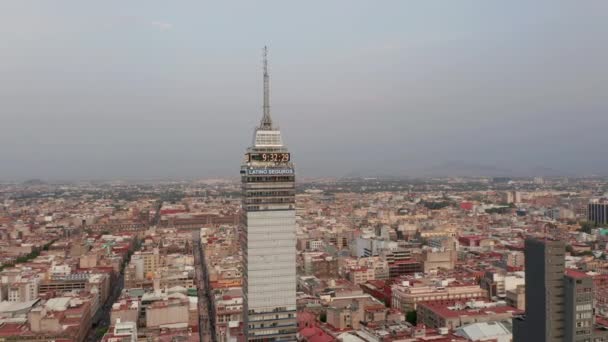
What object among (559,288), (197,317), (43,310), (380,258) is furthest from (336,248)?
(559,288)

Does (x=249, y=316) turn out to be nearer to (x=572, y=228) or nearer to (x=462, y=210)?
(x=572, y=228)

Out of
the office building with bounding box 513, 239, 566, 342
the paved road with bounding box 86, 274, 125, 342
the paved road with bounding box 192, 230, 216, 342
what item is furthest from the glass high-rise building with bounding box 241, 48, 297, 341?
the paved road with bounding box 86, 274, 125, 342

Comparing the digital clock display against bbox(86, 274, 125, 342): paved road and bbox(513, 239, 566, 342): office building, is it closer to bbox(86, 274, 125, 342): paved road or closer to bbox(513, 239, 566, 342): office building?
bbox(513, 239, 566, 342): office building

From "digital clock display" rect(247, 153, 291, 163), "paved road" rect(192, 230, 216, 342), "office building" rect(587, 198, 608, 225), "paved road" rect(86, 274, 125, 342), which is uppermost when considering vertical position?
"digital clock display" rect(247, 153, 291, 163)

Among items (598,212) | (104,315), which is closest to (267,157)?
(104,315)

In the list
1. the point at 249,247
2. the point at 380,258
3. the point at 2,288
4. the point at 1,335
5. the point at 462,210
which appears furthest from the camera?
the point at 462,210

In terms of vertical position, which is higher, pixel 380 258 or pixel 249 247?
pixel 249 247

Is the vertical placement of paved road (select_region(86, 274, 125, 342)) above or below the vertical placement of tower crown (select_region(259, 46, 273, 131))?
below

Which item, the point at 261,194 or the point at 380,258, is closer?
the point at 261,194
